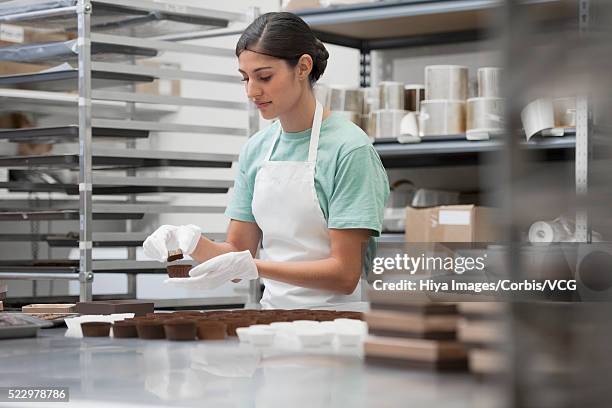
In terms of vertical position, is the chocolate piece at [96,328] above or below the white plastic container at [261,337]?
below

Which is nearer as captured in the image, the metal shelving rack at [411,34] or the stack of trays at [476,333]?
the stack of trays at [476,333]

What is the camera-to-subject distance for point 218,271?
2.06 m

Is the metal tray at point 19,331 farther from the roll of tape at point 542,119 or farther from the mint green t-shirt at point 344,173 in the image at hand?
the roll of tape at point 542,119

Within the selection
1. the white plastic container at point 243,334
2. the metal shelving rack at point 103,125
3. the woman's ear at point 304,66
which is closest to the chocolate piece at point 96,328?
the white plastic container at point 243,334

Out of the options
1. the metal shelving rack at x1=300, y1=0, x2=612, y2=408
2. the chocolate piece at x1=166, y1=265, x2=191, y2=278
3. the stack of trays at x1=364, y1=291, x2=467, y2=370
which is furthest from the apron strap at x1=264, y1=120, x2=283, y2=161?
the metal shelving rack at x1=300, y1=0, x2=612, y2=408

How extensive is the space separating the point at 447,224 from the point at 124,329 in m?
2.17

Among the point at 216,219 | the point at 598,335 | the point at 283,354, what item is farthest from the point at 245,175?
the point at 216,219

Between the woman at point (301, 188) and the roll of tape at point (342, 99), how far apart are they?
4.10 ft

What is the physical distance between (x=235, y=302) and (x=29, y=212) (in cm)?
91

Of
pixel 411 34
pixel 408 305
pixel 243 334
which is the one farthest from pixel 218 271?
pixel 411 34

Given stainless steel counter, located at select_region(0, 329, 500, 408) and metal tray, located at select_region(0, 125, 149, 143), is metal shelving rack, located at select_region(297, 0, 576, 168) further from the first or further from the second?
stainless steel counter, located at select_region(0, 329, 500, 408)

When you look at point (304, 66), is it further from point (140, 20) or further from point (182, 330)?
point (140, 20)

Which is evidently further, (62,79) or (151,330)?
(62,79)

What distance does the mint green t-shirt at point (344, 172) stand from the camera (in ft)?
7.72
